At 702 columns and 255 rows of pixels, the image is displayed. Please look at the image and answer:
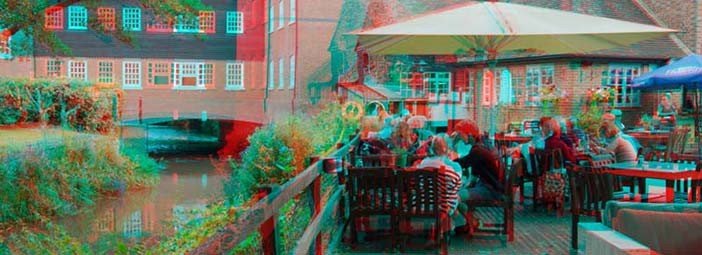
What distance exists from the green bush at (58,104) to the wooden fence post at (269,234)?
24.7ft

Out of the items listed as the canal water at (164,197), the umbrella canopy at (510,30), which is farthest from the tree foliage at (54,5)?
the umbrella canopy at (510,30)

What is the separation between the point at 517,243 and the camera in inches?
200

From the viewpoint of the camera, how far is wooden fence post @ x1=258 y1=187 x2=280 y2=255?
121 inches

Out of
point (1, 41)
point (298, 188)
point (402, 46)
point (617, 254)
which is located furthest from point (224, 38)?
point (617, 254)

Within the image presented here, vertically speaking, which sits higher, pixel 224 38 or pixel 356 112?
pixel 224 38

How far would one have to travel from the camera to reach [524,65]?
819 inches

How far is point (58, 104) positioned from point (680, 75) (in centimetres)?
945

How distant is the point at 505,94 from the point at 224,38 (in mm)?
10827

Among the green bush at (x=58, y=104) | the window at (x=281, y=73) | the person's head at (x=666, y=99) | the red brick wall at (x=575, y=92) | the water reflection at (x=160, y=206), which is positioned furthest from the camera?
the red brick wall at (x=575, y=92)

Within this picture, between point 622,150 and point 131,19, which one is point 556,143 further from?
point 131,19

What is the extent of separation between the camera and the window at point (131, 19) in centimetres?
1124

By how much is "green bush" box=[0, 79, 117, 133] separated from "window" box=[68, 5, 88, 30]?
95 cm

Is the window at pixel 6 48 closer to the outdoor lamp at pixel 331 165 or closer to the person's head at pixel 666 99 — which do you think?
the outdoor lamp at pixel 331 165

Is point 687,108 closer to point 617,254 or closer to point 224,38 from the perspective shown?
point 224,38
